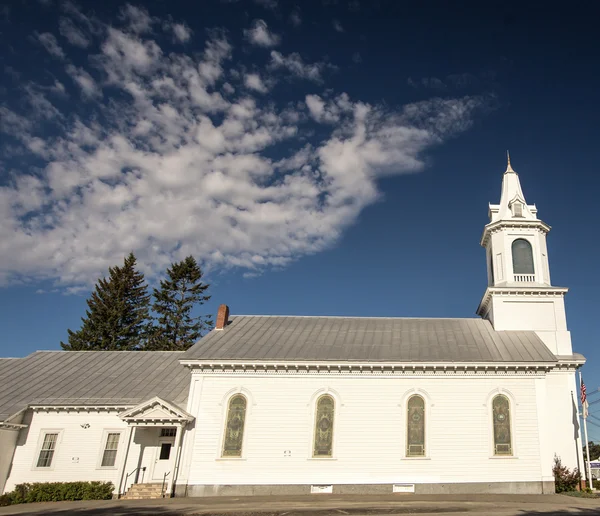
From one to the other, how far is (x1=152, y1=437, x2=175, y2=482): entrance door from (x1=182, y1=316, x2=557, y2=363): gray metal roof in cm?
484

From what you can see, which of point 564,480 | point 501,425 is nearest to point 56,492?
point 501,425

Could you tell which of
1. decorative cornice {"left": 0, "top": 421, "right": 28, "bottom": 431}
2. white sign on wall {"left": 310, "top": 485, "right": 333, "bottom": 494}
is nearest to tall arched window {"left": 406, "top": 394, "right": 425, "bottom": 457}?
white sign on wall {"left": 310, "top": 485, "right": 333, "bottom": 494}

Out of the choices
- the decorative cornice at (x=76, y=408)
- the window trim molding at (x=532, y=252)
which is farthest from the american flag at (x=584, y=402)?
the decorative cornice at (x=76, y=408)

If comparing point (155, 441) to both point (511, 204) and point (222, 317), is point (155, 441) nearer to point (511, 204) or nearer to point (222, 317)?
point (222, 317)

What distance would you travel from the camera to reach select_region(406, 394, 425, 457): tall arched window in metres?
25.4

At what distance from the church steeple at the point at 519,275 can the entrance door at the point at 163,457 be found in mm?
21165

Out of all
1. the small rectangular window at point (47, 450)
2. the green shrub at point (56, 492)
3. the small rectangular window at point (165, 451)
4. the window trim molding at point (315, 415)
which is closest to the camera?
the green shrub at point (56, 492)

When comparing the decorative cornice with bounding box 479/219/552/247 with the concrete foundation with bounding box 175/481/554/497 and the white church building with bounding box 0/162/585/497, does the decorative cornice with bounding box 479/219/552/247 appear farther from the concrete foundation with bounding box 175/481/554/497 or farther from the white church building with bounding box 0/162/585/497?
the concrete foundation with bounding box 175/481/554/497

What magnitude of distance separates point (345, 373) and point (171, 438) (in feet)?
33.8

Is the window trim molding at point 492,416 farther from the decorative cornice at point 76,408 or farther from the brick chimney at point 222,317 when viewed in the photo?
the decorative cornice at point 76,408

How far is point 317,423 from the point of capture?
26031 mm

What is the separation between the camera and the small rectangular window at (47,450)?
26.5 m

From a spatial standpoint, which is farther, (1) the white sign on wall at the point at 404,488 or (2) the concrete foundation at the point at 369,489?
(1) the white sign on wall at the point at 404,488

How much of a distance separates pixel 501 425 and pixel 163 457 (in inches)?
724
